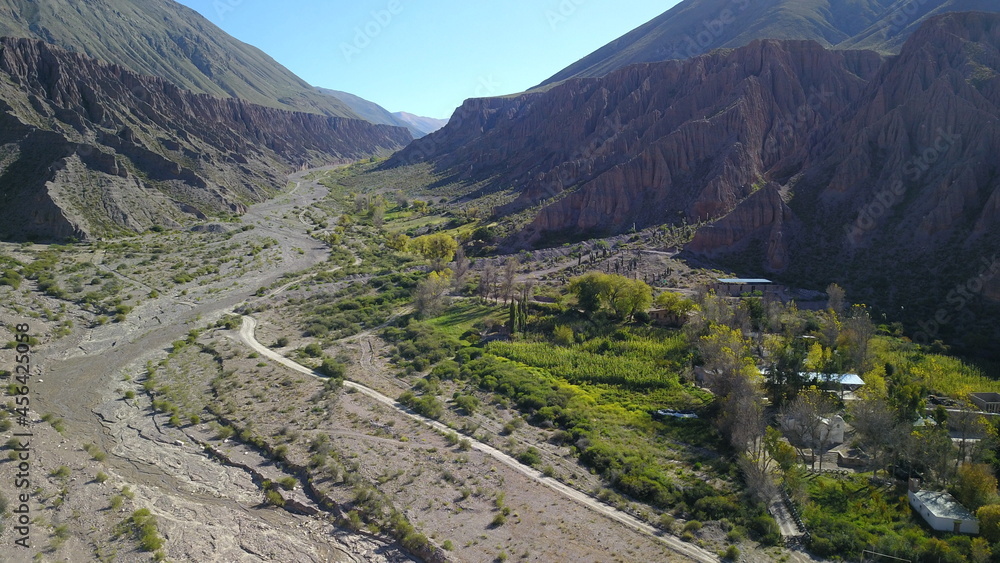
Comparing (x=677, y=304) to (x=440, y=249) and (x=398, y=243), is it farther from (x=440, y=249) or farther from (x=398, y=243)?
(x=398, y=243)

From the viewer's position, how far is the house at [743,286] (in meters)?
55.6

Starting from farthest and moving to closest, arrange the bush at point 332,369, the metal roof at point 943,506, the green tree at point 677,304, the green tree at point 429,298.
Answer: the green tree at point 429,298, the green tree at point 677,304, the bush at point 332,369, the metal roof at point 943,506

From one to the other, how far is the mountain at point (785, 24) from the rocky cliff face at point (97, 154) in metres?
118

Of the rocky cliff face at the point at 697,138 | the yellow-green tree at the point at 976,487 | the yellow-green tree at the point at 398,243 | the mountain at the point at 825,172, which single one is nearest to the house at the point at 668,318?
the mountain at the point at 825,172

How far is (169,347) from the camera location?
44.1 m

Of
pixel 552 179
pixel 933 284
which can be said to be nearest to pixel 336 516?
pixel 933 284

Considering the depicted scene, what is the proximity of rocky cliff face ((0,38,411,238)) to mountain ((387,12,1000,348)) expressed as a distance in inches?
2031

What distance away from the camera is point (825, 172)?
66688 millimetres

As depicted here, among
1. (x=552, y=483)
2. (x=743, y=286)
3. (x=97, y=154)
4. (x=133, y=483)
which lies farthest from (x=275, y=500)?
(x=97, y=154)

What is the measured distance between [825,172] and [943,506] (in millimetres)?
52405

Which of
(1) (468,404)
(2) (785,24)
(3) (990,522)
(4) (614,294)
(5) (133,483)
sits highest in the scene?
(2) (785,24)

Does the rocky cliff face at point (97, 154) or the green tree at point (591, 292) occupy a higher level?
the rocky cliff face at point (97, 154)

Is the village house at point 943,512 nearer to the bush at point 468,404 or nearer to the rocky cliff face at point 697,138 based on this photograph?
the bush at point 468,404

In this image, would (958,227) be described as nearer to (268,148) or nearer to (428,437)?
(428,437)
